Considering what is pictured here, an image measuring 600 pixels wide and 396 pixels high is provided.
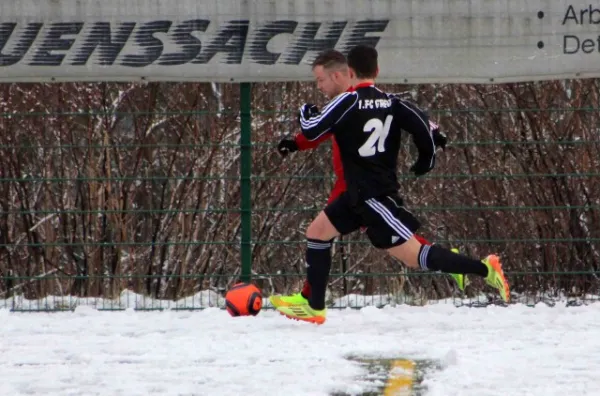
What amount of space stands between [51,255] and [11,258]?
51 centimetres

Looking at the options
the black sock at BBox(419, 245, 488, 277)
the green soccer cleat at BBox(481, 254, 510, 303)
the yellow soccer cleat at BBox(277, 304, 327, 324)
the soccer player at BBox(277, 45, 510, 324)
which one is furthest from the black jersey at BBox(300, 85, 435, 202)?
the yellow soccer cleat at BBox(277, 304, 327, 324)

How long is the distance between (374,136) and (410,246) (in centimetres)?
78

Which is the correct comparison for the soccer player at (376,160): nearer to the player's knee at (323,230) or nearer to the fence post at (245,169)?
the player's knee at (323,230)

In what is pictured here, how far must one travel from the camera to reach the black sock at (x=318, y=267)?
900cm

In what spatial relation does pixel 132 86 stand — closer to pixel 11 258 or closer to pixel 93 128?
pixel 93 128

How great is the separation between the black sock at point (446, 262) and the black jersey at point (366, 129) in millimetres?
480

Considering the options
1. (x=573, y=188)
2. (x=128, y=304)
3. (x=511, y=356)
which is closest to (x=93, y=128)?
(x=128, y=304)

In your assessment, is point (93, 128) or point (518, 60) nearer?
point (518, 60)

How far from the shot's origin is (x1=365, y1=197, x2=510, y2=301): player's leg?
866 cm

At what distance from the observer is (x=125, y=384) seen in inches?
268

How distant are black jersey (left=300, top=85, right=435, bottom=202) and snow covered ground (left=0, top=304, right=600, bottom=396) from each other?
3.40 feet

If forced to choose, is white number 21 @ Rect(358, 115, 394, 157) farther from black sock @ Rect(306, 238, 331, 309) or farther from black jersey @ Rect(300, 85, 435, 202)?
black sock @ Rect(306, 238, 331, 309)

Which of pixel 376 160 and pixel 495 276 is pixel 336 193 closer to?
pixel 376 160

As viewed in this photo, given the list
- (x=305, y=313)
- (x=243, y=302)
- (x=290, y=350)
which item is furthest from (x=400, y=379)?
(x=243, y=302)
